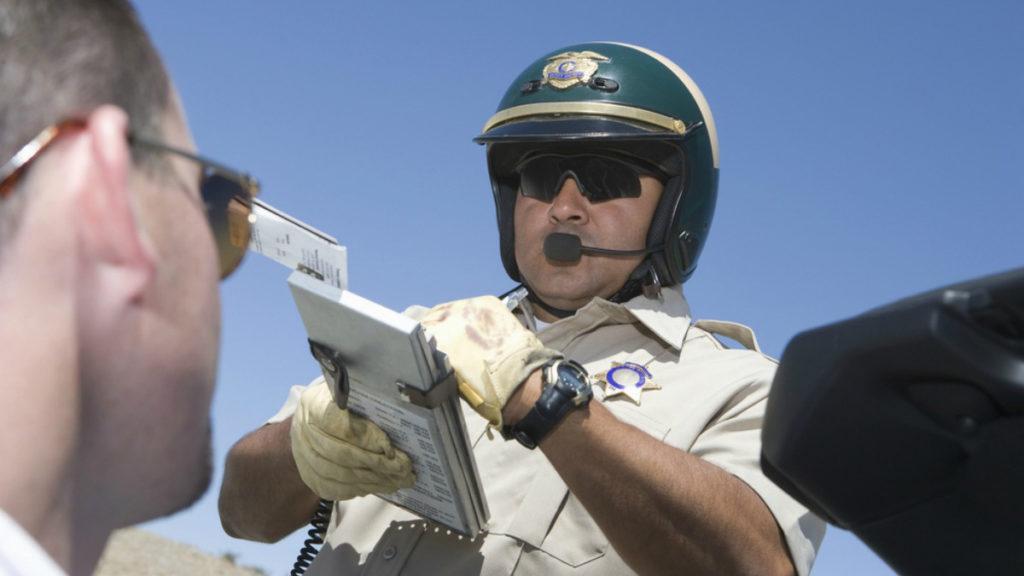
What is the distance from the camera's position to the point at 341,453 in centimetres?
302

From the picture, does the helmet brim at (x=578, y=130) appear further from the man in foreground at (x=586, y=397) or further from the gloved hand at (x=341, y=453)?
the gloved hand at (x=341, y=453)

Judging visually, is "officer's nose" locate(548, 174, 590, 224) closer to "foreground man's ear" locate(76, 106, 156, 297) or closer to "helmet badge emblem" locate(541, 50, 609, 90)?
"helmet badge emblem" locate(541, 50, 609, 90)

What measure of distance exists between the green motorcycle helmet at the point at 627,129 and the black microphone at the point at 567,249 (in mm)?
165

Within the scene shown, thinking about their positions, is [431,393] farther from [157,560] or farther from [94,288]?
[157,560]

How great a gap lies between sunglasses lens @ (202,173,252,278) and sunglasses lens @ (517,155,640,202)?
1982 mm

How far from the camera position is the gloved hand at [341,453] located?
118 inches

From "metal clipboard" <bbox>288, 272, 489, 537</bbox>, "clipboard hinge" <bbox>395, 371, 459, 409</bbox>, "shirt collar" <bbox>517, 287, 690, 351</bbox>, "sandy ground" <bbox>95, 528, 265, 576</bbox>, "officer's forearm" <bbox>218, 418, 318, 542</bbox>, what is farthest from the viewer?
"sandy ground" <bbox>95, 528, 265, 576</bbox>

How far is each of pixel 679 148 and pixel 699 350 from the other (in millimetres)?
695

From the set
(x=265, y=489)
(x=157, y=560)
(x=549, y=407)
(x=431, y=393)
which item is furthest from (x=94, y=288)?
(x=157, y=560)

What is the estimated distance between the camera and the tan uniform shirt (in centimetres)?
309

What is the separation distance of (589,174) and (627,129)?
180 millimetres

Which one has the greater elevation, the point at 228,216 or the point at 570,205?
the point at 228,216

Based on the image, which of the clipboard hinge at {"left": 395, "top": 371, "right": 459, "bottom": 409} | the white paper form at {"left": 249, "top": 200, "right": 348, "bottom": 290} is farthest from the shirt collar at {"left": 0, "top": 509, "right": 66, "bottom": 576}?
the clipboard hinge at {"left": 395, "top": 371, "right": 459, "bottom": 409}

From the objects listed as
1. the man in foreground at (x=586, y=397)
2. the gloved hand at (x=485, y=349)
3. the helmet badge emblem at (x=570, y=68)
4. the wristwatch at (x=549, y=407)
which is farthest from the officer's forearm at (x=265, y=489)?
the helmet badge emblem at (x=570, y=68)
